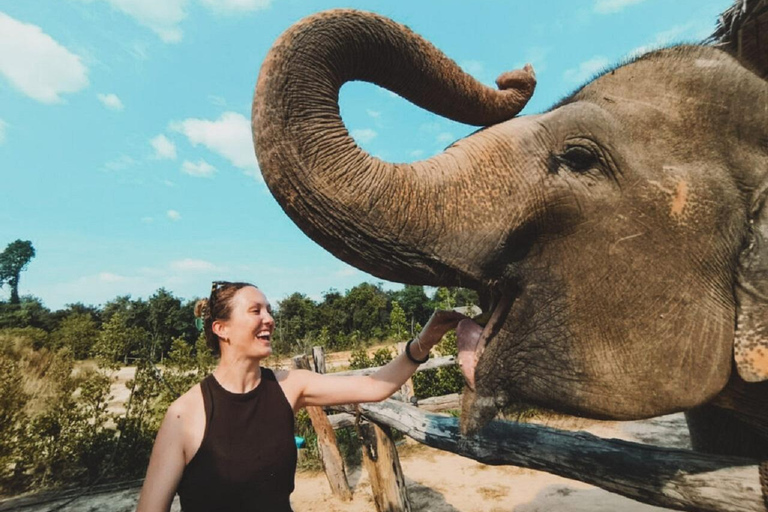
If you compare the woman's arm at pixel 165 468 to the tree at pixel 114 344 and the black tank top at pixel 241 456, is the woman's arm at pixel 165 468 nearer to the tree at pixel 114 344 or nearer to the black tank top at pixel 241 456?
the black tank top at pixel 241 456

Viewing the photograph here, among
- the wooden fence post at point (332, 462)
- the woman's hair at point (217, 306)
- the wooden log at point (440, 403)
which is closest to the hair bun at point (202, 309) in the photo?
the woman's hair at point (217, 306)

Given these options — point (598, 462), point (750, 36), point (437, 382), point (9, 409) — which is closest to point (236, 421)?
point (598, 462)

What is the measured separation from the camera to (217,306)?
202 cm

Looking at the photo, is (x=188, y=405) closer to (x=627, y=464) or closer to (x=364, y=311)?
(x=627, y=464)

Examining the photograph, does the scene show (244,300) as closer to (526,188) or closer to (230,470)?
(230,470)

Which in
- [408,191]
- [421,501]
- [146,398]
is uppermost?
[408,191]

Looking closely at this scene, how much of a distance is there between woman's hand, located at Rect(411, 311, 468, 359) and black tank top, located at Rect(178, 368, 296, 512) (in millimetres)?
688

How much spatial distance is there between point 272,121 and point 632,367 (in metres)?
1.35

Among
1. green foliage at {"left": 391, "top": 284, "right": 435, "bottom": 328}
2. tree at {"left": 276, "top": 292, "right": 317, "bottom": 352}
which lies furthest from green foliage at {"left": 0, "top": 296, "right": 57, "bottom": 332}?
green foliage at {"left": 391, "top": 284, "right": 435, "bottom": 328}

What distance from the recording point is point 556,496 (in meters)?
5.88

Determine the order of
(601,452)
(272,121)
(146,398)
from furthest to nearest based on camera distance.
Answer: (146,398)
(601,452)
(272,121)

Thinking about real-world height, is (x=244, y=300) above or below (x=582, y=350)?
above

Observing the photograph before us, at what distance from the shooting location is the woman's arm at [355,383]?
7.36 feet

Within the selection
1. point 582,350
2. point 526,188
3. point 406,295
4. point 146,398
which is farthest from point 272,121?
point 406,295
